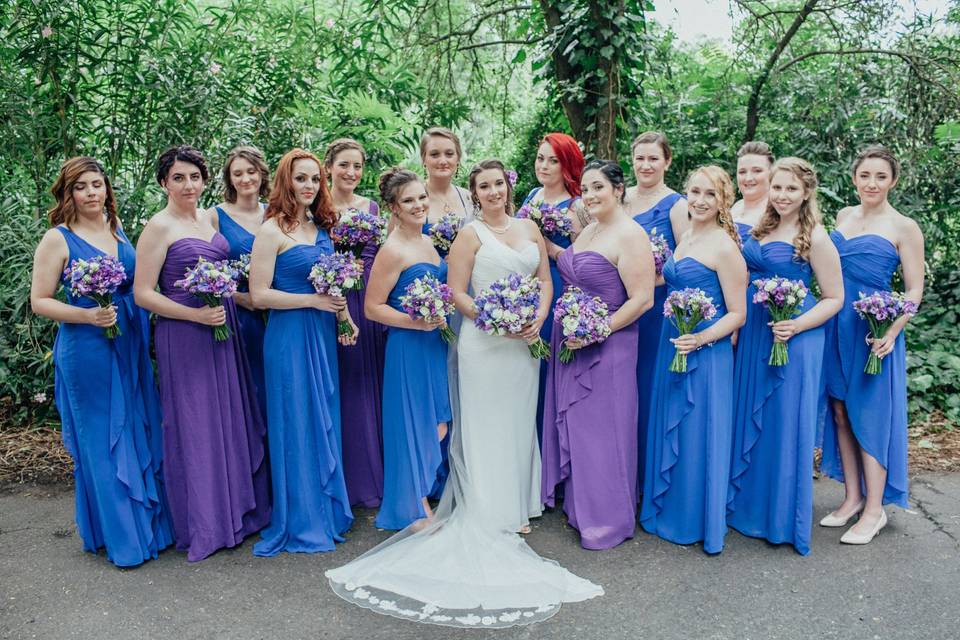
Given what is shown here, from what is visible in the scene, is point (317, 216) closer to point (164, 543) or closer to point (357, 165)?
point (357, 165)

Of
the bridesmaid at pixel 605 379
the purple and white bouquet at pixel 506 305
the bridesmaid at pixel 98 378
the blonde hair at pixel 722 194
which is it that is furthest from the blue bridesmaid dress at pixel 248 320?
the blonde hair at pixel 722 194

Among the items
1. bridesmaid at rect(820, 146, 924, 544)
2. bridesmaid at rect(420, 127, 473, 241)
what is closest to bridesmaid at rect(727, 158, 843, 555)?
bridesmaid at rect(820, 146, 924, 544)

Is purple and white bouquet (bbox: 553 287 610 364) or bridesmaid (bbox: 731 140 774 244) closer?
purple and white bouquet (bbox: 553 287 610 364)

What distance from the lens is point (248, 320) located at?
575 centimetres

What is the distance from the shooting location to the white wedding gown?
4508mm

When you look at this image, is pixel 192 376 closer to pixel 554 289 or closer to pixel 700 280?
pixel 554 289

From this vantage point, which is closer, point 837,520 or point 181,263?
point 181,263

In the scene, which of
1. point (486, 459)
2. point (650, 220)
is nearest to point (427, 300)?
point (486, 459)

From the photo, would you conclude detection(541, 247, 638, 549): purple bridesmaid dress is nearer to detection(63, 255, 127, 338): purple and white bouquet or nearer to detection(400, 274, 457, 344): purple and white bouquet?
detection(400, 274, 457, 344): purple and white bouquet

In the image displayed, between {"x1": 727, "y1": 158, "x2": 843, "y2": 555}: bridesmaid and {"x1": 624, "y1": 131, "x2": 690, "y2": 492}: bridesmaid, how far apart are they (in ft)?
2.00

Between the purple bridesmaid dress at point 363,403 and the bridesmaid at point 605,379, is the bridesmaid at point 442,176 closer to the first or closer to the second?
the purple bridesmaid dress at point 363,403

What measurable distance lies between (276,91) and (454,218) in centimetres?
327

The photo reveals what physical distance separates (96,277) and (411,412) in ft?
7.00

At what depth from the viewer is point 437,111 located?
901 centimetres
